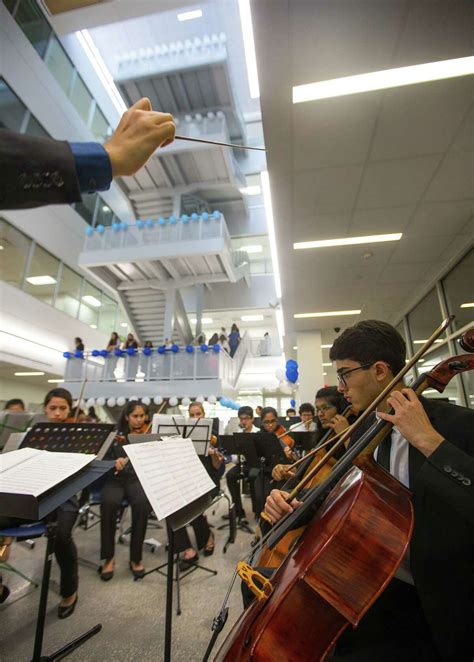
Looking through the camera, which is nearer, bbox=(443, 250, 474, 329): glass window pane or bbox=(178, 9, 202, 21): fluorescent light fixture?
bbox=(443, 250, 474, 329): glass window pane

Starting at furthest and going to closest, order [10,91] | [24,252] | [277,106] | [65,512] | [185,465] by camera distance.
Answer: [24,252] < [10,91] < [277,106] < [65,512] < [185,465]

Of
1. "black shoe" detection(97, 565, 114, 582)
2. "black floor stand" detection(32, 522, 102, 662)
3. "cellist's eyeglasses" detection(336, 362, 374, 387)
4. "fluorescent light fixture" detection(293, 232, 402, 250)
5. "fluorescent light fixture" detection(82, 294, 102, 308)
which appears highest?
"fluorescent light fixture" detection(82, 294, 102, 308)

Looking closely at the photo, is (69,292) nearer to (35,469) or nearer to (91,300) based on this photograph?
(91,300)

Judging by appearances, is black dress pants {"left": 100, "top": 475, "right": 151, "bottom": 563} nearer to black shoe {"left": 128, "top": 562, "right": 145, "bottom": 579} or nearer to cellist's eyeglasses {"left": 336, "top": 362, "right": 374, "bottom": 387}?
black shoe {"left": 128, "top": 562, "right": 145, "bottom": 579}

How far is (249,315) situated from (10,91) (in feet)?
36.6

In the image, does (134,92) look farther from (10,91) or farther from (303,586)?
(303,586)

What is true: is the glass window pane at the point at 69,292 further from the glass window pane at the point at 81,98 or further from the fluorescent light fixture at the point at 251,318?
the fluorescent light fixture at the point at 251,318

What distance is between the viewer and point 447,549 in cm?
88

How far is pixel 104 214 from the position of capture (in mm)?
13562

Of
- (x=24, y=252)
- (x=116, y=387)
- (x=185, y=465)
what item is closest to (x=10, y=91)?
(x=24, y=252)

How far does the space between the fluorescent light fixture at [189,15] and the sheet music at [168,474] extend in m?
14.1

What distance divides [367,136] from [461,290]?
293cm

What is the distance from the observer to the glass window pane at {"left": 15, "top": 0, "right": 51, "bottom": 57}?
886 cm

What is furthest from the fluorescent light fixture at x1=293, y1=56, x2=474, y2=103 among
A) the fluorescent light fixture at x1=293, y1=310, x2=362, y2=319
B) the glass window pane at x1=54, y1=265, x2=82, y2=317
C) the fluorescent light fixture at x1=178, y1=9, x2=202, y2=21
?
the fluorescent light fixture at x1=178, y1=9, x2=202, y2=21
